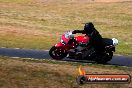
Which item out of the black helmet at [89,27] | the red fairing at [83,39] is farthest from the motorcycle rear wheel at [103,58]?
the black helmet at [89,27]

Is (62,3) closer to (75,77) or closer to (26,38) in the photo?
(26,38)

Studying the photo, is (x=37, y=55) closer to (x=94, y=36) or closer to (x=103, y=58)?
(x=94, y=36)

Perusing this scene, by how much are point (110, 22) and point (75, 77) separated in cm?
2390

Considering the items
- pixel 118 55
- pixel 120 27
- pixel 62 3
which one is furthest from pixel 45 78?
pixel 62 3

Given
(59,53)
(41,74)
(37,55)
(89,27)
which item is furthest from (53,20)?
(41,74)

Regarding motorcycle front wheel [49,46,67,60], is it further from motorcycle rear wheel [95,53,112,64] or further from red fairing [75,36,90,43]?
motorcycle rear wheel [95,53,112,64]

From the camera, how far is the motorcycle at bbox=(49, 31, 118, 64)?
802 inches

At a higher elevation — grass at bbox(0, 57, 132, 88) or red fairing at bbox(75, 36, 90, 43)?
red fairing at bbox(75, 36, 90, 43)

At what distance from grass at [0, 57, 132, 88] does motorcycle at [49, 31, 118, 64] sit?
5.59ft

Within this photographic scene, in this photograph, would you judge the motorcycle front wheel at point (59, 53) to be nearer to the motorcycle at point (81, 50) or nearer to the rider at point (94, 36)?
the motorcycle at point (81, 50)

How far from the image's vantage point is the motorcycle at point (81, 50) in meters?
20.4

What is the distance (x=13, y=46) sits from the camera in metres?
24.8

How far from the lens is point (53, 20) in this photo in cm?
3962

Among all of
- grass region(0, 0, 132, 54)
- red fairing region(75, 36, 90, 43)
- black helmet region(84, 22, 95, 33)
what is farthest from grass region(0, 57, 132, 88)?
grass region(0, 0, 132, 54)
